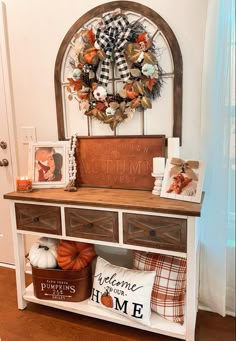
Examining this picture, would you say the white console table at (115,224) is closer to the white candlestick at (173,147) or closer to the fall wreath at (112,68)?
the white candlestick at (173,147)

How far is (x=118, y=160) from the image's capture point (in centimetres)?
183

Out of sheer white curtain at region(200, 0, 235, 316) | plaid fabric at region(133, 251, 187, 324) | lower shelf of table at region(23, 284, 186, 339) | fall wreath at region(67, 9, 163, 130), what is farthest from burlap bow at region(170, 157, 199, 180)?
lower shelf of table at region(23, 284, 186, 339)

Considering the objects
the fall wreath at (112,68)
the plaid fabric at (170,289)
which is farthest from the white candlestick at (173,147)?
the plaid fabric at (170,289)

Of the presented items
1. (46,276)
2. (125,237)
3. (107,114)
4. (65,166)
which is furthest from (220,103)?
(46,276)

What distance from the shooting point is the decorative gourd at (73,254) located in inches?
68.7

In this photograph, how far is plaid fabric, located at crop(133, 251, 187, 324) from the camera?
1.59m

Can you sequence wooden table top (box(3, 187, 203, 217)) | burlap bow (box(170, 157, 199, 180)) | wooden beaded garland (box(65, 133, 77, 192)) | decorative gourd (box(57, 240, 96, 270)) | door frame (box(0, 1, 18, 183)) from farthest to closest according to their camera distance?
door frame (box(0, 1, 18, 183)) < wooden beaded garland (box(65, 133, 77, 192)) < decorative gourd (box(57, 240, 96, 270)) < burlap bow (box(170, 157, 199, 180)) < wooden table top (box(3, 187, 203, 217))

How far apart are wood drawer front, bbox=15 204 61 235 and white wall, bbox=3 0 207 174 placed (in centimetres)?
53

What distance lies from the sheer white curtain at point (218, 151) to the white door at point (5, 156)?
145 centimetres

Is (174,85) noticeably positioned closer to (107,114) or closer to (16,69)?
(107,114)

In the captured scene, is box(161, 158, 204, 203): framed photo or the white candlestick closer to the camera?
box(161, 158, 204, 203): framed photo

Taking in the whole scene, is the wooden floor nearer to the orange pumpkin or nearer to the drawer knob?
the drawer knob

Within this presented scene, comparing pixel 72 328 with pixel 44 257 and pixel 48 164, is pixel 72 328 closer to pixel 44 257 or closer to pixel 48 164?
pixel 44 257

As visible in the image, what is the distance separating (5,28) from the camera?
2.04m
